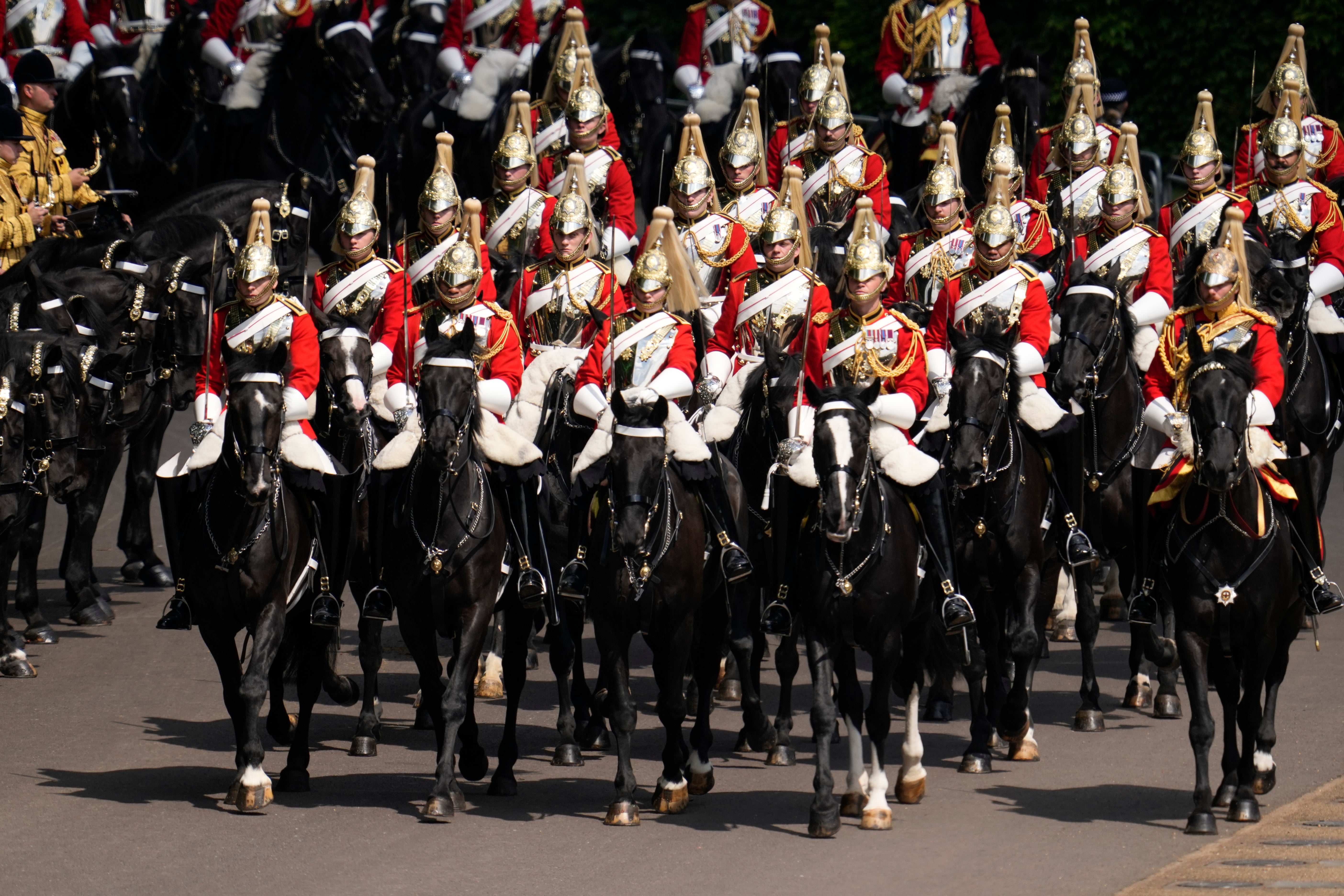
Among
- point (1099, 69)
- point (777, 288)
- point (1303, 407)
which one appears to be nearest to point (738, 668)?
point (777, 288)

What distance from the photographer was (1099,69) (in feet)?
74.0

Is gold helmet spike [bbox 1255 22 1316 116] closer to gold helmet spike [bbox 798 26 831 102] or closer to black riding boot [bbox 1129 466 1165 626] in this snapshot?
gold helmet spike [bbox 798 26 831 102]

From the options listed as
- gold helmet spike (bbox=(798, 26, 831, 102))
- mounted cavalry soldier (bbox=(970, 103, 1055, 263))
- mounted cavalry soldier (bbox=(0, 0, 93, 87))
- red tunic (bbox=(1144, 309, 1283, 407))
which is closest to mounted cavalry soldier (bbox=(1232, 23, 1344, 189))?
mounted cavalry soldier (bbox=(970, 103, 1055, 263))

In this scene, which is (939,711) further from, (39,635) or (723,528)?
(39,635)

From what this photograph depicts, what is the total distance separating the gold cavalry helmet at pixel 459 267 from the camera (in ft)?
36.2

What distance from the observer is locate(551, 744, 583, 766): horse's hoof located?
11.2m

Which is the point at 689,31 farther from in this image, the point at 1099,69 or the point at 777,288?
the point at 777,288

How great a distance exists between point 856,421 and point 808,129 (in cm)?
640

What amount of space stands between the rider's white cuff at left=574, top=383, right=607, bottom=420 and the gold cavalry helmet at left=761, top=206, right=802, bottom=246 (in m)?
1.67

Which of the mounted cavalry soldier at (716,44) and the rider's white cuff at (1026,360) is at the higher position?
the mounted cavalry soldier at (716,44)

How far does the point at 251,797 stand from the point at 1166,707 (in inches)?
188

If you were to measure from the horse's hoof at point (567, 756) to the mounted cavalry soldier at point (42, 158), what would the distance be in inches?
235

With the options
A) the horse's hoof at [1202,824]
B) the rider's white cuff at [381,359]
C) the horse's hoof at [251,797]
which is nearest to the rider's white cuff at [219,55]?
the rider's white cuff at [381,359]

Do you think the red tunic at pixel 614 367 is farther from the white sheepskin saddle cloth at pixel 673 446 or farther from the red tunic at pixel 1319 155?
the red tunic at pixel 1319 155
